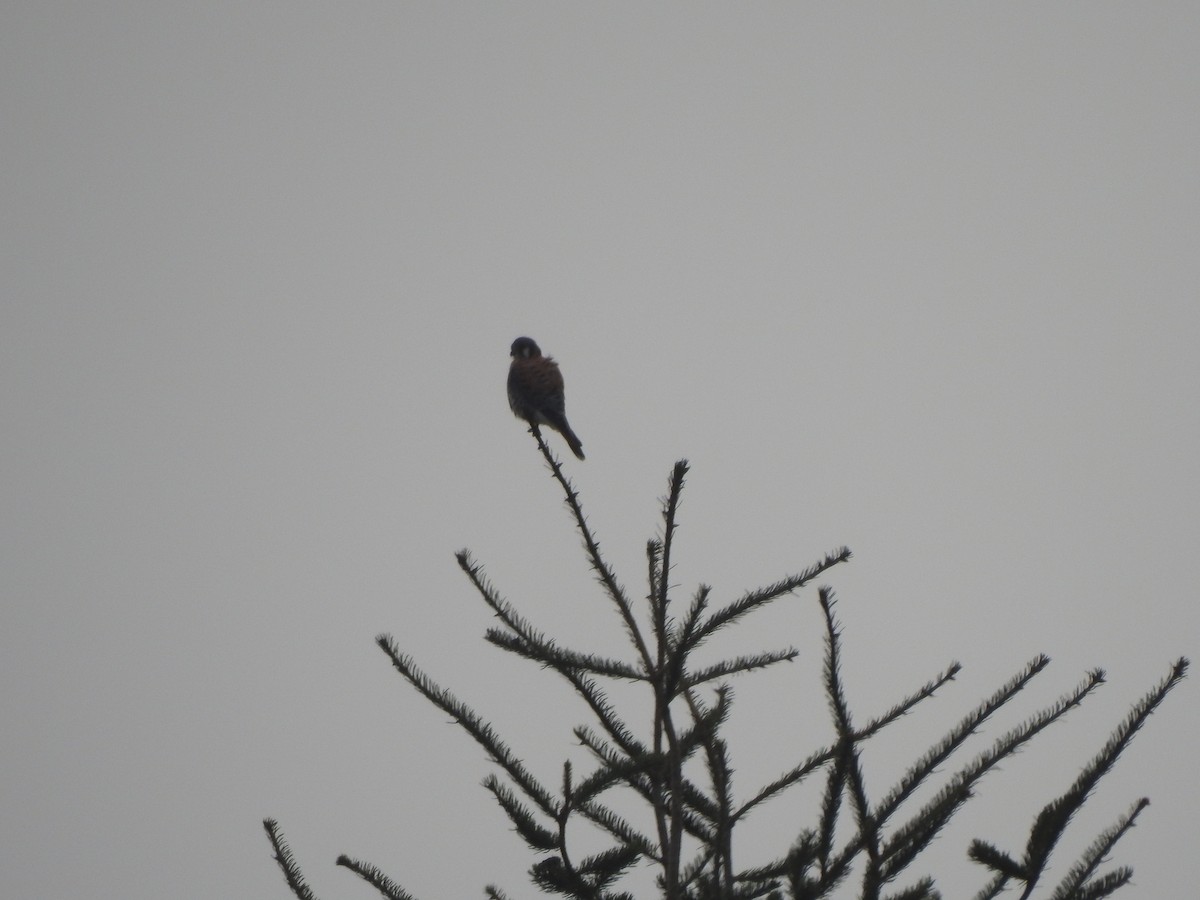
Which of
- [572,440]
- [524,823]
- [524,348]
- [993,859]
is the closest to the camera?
[993,859]

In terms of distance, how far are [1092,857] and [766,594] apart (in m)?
0.88

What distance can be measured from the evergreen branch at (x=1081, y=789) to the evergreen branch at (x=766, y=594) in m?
0.71

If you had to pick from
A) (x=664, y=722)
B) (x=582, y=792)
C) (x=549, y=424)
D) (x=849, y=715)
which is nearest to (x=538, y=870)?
(x=582, y=792)

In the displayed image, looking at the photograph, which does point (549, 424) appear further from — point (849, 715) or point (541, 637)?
point (849, 715)

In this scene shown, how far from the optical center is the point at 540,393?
8.19 m

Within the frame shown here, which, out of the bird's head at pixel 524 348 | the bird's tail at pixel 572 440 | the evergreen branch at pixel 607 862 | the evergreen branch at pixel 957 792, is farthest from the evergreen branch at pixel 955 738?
the bird's head at pixel 524 348

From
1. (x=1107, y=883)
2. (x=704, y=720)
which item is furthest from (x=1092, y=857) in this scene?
(x=704, y=720)

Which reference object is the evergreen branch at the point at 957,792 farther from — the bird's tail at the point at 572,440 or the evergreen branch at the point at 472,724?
the bird's tail at the point at 572,440

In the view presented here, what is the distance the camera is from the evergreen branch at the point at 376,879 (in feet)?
7.76

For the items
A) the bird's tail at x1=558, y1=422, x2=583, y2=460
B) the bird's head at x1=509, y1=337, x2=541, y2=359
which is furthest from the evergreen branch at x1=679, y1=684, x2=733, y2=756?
the bird's head at x1=509, y1=337, x2=541, y2=359

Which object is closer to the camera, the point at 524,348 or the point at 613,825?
the point at 613,825

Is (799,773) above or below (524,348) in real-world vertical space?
below

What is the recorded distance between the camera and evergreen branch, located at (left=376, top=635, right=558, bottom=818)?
2.37m

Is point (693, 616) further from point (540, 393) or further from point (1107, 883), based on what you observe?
point (540, 393)
